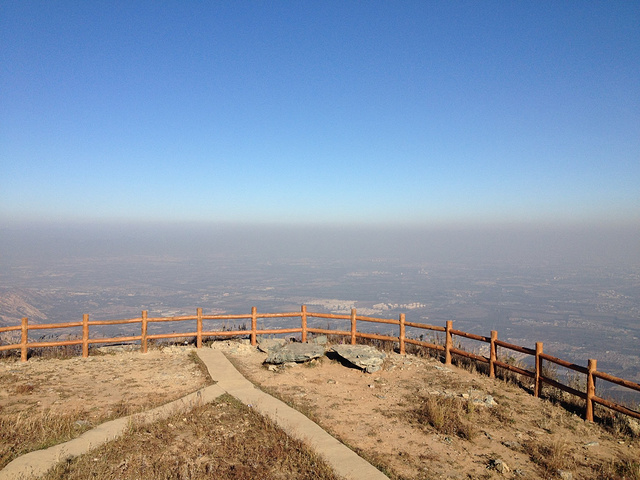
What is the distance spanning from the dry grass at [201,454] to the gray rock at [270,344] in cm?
502

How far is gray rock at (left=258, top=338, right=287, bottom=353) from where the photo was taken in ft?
42.5

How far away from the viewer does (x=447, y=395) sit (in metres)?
9.42

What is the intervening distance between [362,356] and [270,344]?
355 centimetres

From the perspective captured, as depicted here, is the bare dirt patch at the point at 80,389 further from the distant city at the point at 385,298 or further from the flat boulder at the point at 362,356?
the distant city at the point at 385,298

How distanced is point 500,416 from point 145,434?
6.99 m

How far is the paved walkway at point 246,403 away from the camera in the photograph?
228 inches

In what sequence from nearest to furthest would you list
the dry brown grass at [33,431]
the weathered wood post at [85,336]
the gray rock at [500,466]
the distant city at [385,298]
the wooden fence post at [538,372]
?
1. the gray rock at [500,466]
2. the dry brown grass at [33,431]
3. the wooden fence post at [538,372]
4. the weathered wood post at [85,336]
5. the distant city at [385,298]

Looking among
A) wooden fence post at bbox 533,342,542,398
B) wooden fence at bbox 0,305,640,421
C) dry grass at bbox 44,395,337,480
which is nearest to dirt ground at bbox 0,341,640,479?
wooden fence post at bbox 533,342,542,398

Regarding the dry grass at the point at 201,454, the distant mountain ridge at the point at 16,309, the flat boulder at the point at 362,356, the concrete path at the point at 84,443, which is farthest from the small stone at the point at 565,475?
the distant mountain ridge at the point at 16,309

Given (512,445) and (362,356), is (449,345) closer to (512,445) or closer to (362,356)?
(362,356)

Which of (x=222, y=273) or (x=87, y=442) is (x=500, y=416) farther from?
(x=222, y=273)

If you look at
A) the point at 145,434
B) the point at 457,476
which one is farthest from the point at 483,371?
the point at 145,434

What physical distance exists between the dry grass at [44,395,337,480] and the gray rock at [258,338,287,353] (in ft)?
16.5

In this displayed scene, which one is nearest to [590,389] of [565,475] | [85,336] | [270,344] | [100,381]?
[565,475]
